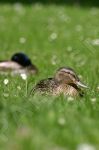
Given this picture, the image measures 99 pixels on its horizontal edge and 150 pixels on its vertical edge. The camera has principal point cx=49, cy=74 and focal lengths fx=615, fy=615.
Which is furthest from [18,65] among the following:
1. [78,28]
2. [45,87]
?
[78,28]

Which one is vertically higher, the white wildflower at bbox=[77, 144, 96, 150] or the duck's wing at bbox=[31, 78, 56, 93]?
the white wildflower at bbox=[77, 144, 96, 150]

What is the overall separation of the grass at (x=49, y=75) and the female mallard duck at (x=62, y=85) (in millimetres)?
275

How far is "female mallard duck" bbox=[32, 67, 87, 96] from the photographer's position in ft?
31.2

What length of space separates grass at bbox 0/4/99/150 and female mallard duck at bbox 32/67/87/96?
0.90ft

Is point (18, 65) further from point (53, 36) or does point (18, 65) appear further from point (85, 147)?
point (85, 147)

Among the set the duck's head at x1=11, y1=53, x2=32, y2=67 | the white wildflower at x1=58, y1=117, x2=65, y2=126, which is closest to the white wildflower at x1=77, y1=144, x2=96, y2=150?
the white wildflower at x1=58, y1=117, x2=65, y2=126

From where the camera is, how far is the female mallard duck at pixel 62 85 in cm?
950

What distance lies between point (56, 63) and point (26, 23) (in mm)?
8714

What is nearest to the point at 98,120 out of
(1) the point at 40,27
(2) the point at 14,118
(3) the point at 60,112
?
(3) the point at 60,112

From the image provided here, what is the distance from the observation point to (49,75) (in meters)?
13.4

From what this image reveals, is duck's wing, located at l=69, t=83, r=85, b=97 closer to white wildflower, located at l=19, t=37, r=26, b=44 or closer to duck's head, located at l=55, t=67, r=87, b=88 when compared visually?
duck's head, located at l=55, t=67, r=87, b=88

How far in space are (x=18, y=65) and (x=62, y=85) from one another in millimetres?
5555

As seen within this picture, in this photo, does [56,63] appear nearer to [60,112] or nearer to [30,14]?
[60,112]

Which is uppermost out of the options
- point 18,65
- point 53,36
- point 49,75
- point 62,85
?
point 62,85
